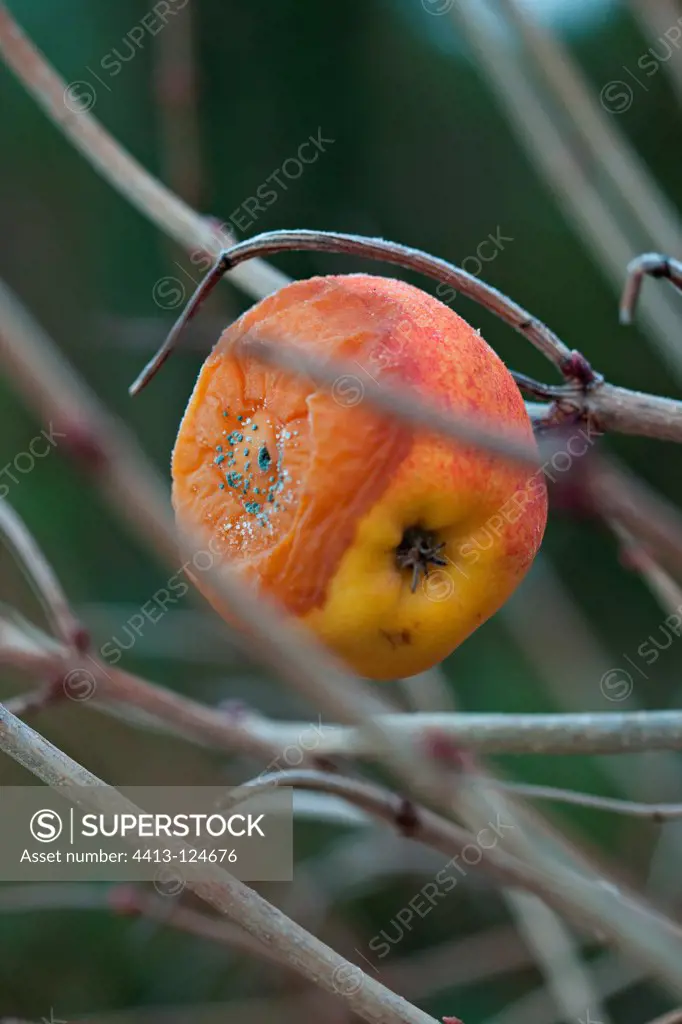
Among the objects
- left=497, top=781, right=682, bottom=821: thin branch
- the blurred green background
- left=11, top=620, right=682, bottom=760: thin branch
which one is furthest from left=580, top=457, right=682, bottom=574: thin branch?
the blurred green background

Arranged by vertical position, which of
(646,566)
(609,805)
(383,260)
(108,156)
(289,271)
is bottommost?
(609,805)

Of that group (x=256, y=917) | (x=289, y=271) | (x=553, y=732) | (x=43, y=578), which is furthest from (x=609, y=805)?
(x=289, y=271)

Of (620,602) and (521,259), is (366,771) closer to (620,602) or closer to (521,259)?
(620,602)

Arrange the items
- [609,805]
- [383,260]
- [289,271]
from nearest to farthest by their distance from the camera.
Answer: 1. [383,260]
2. [609,805]
3. [289,271]

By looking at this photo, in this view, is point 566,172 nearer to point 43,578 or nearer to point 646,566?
point 646,566

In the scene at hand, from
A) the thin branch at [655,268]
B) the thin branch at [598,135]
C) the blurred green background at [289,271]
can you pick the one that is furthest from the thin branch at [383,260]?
the blurred green background at [289,271]
